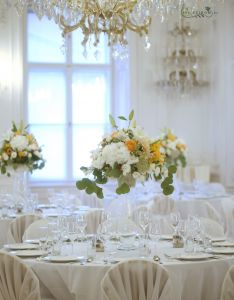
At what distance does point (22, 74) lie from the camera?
1004cm

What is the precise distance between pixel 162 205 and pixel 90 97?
3.35 m

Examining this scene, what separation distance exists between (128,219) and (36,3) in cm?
250

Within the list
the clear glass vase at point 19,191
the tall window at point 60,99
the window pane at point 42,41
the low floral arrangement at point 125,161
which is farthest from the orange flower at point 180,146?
the low floral arrangement at point 125,161

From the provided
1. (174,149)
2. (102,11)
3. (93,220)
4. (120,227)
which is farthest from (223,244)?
(174,149)

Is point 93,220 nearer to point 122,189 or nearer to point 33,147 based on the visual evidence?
point 33,147

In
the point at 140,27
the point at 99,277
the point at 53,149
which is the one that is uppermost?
the point at 140,27

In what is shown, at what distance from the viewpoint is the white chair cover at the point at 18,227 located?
630cm

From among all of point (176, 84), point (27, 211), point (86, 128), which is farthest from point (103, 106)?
point (27, 211)

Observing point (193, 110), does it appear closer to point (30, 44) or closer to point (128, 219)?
point (30, 44)

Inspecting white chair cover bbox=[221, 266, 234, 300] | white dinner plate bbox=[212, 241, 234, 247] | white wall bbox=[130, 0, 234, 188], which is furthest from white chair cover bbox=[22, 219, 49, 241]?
white wall bbox=[130, 0, 234, 188]

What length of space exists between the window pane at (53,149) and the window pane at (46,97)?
13 centimetres

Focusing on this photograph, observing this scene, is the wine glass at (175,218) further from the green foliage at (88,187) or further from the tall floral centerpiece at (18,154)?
the tall floral centerpiece at (18,154)

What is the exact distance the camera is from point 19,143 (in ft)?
23.8

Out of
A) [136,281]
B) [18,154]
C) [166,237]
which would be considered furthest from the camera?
[18,154]
